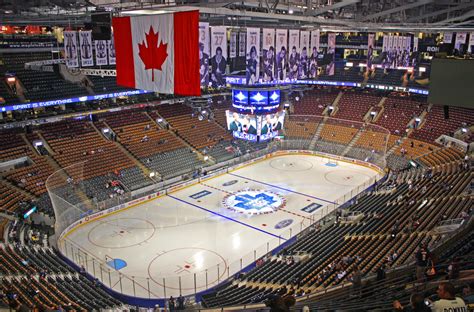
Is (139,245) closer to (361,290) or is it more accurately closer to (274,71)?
(274,71)

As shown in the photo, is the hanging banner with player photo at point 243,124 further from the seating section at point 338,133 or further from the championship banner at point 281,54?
the seating section at point 338,133

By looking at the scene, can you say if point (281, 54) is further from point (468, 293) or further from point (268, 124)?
point (468, 293)

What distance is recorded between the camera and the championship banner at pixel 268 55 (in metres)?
16.0

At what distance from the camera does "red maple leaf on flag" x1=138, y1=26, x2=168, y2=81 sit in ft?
35.1

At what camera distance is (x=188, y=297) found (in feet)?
51.9

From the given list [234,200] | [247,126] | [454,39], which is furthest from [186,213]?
[454,39]

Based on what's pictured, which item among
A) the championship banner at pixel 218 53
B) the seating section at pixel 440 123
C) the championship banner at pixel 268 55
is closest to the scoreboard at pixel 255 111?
the championship banner at pixel 268 55

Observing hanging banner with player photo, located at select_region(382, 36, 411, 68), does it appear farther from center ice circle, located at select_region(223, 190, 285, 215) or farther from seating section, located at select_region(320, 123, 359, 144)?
seating section, located at select_region(320, 123, 359, 144)

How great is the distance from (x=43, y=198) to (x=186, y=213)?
7.93 metres

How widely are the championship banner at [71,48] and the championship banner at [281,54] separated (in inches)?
318

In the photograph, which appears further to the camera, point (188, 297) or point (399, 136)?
point (399, 136)

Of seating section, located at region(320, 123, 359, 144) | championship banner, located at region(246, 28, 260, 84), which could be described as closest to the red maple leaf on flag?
championship banner, located at region(246, 28, 260, 84)

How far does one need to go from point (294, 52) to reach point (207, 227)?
10.1 m

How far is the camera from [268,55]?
16797 mm
